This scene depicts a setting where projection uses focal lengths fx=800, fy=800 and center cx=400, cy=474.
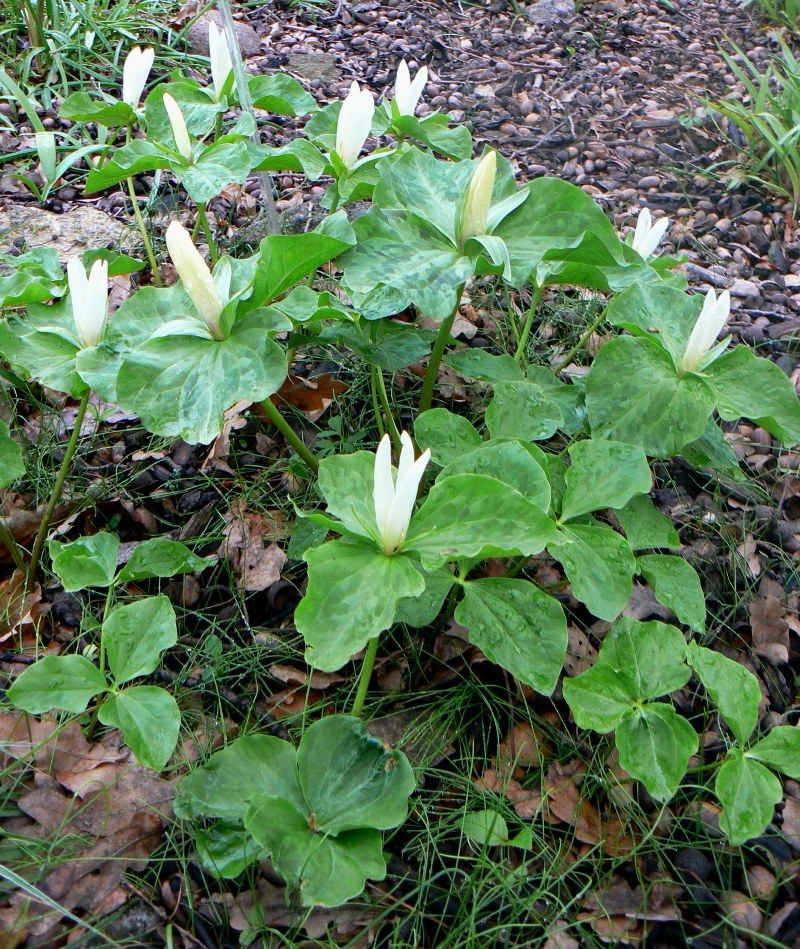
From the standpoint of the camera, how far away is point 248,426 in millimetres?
2297

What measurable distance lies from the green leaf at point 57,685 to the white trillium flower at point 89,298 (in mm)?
689

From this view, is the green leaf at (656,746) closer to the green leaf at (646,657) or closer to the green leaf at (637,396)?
the green leaf at (646,657)

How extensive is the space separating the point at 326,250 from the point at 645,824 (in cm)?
130

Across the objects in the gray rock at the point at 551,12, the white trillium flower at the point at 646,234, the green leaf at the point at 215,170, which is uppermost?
the green leaf at the point at 215,170

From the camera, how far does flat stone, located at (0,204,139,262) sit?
285 cm

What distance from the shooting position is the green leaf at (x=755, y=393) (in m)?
1.67

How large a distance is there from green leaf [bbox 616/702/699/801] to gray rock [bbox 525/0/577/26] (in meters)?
3.77

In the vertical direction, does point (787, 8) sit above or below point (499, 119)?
above

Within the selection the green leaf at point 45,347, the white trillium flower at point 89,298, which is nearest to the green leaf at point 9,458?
the green leaf at point 45,347

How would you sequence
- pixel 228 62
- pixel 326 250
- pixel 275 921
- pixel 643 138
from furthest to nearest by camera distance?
pixel 643 138 < pixel 228 62 < pixel 326 250 < pixel 275 921

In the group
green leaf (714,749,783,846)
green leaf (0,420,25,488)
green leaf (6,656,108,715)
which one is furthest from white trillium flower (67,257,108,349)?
green leaf (714,749,783,846)

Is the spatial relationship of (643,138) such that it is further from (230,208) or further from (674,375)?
(674,375)

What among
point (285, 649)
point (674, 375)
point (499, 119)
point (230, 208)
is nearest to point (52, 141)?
point (230, 208)

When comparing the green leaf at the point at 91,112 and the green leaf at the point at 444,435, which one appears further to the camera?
the green leaf at the point at 91,112
